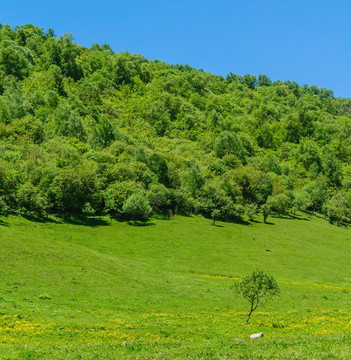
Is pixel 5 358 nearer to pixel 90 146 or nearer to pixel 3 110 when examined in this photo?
pixel 90 146

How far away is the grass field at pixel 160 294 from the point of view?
21.2 metres

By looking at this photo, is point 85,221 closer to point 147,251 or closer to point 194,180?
point 147,251

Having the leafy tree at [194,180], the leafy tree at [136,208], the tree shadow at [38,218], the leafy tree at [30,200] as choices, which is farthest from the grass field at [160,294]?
the leafy tree at [194,180]

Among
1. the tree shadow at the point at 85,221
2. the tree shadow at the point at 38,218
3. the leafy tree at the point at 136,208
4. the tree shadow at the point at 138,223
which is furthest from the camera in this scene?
the leafy tree at the point at 136,208

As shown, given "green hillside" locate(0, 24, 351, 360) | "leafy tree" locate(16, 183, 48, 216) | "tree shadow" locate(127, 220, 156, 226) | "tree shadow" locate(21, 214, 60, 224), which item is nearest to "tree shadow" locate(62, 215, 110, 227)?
"green hillside" locate(0, 24, 351, 360)

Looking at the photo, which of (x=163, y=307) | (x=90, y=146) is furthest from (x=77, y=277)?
(x=90, y=146)

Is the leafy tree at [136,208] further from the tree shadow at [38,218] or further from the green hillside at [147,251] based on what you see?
the tree shadow at [38,218]

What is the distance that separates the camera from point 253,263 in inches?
2953

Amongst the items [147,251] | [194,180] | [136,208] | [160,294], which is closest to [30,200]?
[136,208]

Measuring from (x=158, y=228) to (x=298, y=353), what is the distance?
266 ft

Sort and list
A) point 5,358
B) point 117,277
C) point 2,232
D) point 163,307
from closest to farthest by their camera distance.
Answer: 1. point 5,358
2. point 163,307
3. point 117,277
4. point 2,232

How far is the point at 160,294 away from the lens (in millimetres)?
45125

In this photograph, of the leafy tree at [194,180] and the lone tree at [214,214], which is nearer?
the lone tree at [214,214]

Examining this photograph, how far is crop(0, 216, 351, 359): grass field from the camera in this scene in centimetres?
2120
